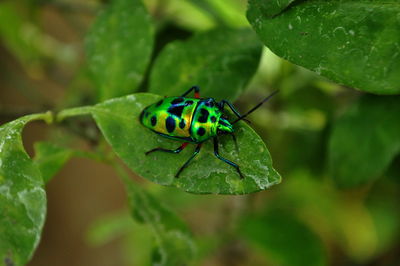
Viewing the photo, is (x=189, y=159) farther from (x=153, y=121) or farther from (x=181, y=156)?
(x=153, y=121)

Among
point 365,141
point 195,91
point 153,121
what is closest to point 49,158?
point 153,121

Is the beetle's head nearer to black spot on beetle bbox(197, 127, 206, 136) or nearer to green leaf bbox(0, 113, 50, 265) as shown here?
black spot on beetle bbox(197, 127, 206, 136)

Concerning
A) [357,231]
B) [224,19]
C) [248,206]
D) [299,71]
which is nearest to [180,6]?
[224,19]

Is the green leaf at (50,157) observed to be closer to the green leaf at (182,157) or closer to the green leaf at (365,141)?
the green leaf at (182,157)

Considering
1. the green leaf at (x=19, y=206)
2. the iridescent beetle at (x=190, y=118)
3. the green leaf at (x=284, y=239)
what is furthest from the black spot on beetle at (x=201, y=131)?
the green leaf at (x=284, y=239)

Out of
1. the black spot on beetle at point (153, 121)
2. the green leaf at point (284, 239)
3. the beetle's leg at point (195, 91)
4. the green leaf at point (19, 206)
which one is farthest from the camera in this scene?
the green leaf at point (284, 239)
